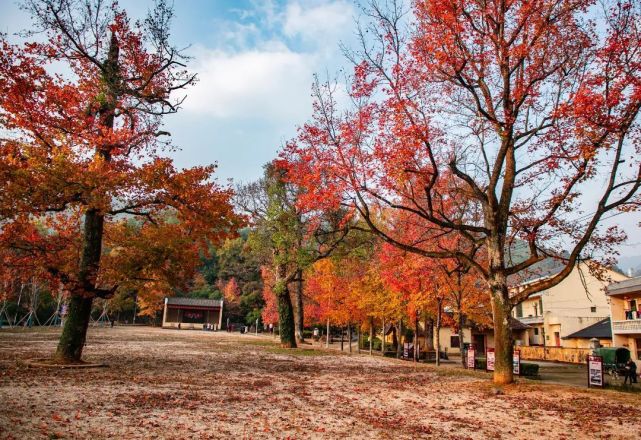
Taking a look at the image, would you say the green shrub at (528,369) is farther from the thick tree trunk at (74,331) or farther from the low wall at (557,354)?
the thick tree trunk at (74,331)

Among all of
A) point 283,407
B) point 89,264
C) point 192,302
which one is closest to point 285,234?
point 89,264

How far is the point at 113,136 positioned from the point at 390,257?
48.9 ft

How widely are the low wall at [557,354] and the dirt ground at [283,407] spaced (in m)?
26.6

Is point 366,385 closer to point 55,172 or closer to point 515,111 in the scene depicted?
point 515,111

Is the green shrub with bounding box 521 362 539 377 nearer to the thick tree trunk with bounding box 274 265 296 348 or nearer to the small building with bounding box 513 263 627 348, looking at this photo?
the thick tree trunk with bounding box 274 265 296 348

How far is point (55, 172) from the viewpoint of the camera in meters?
12.0

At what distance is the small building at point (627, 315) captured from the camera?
2877cm

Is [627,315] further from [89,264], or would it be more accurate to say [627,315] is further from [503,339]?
[89,264]

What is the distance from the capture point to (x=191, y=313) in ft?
243

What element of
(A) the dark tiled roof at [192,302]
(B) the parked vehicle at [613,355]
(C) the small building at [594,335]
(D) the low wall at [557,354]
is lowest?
(D) the low wall at [557,354]

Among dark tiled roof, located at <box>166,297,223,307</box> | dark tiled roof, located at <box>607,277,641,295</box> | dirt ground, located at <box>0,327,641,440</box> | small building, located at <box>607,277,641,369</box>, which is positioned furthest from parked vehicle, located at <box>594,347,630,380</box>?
dark tiled roof, located at <box>166,297,223,307</box>

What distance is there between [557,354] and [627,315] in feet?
30.2

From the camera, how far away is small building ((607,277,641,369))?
94.4ft

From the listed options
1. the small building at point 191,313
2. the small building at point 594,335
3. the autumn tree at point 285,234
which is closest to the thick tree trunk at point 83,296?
the autumn tree at point 285,234
